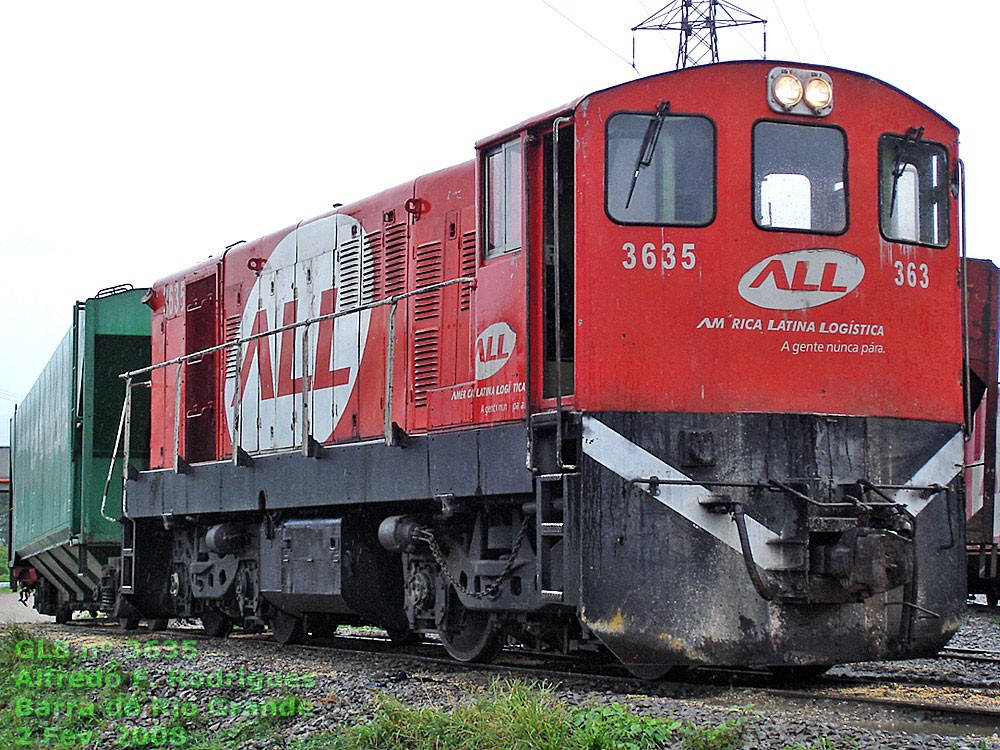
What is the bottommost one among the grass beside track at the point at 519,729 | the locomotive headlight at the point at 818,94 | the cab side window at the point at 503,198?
the grass beside track at the point at 519,729

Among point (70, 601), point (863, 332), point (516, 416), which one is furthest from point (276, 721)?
point (70, 601)

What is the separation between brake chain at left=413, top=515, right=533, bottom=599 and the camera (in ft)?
25.0

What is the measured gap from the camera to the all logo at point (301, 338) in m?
9.94

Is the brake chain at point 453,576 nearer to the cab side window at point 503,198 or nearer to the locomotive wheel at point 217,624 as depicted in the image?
the cab side window at point 503,198

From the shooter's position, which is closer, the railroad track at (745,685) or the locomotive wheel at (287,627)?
the railroad track at (745,685)

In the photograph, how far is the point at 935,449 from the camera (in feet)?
24.7

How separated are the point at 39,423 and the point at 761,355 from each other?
12833 mm

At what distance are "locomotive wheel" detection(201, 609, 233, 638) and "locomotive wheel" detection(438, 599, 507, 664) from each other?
13.1 ft

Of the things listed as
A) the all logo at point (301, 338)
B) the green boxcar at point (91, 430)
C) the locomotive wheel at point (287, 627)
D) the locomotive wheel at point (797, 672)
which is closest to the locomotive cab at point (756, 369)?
the locomotive wheel at point (797, 672)

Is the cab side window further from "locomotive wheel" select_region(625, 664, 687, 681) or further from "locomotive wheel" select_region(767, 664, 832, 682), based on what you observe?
"locomotive wheel" select_region(767, 664, 832, 682)

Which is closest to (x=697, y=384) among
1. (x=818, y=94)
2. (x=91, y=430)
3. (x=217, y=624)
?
(x=818, y=94)

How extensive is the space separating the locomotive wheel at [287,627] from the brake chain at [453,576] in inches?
109

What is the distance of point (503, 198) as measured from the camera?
787 cm

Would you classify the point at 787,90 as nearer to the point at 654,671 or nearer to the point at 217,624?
the point at 654,671
